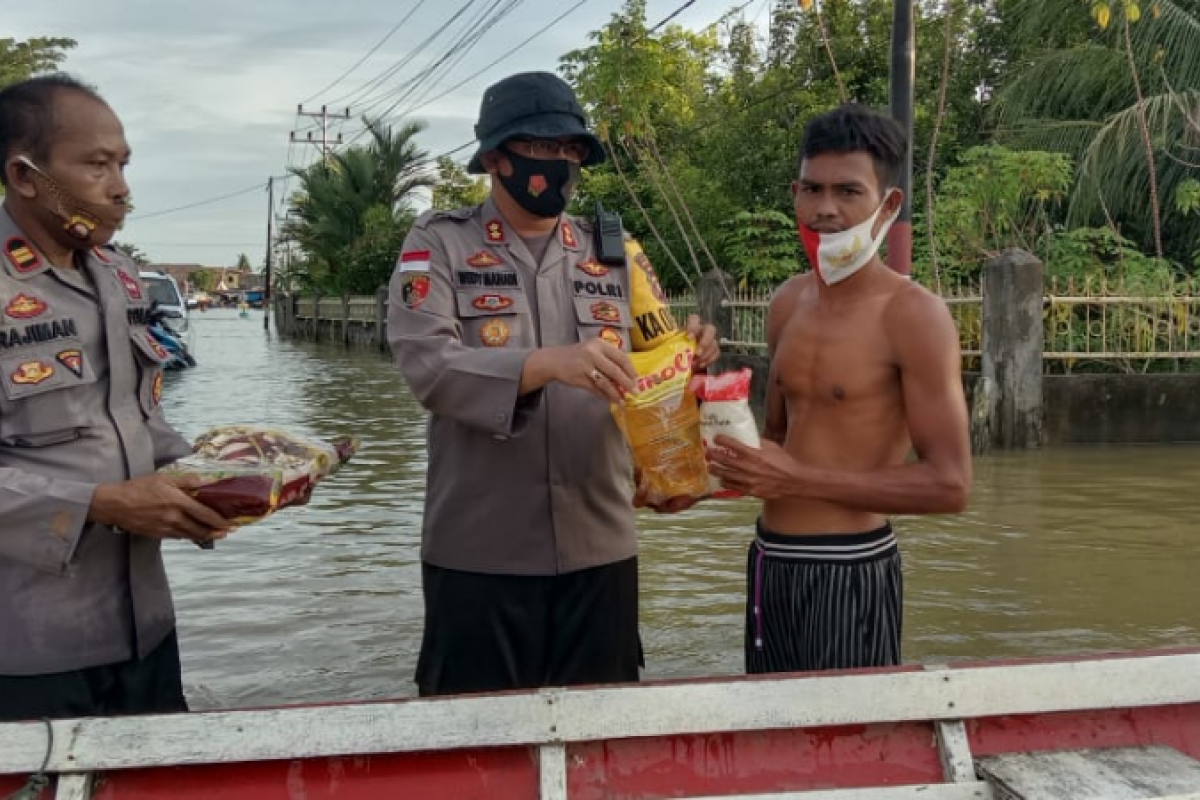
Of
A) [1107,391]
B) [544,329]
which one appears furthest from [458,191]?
[544,329]

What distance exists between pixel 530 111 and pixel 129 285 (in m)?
0.95

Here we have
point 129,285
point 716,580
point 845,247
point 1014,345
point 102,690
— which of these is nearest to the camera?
point 102,690

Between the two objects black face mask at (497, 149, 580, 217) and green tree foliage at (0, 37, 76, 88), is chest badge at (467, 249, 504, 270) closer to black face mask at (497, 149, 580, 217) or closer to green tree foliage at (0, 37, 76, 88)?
black face mask at (497, 149, 580, 217)

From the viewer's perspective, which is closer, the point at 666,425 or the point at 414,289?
the point at 666,425

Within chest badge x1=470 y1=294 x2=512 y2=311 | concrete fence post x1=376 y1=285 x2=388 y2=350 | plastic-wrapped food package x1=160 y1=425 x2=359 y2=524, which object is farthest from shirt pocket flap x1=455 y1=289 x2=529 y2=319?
concrete fence post x1=376 y1=285 x2=388 y2=350

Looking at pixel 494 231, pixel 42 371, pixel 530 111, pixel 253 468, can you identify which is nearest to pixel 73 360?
pixel 42 371

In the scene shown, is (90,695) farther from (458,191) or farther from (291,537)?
(458,191)

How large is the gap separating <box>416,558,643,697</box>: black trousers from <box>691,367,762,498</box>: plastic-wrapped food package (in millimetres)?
539

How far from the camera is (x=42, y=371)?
2.14 meters

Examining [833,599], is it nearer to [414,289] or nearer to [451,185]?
[414,289]

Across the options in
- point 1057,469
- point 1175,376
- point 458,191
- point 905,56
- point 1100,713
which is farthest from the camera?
point 458,191

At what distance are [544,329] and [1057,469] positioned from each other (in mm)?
7819

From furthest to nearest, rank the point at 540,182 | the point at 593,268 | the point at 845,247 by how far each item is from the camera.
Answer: the point at 593,268, the point at 540,182, the point at 845,247

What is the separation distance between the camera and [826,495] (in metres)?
2.41
